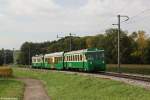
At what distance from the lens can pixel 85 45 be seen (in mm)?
154500

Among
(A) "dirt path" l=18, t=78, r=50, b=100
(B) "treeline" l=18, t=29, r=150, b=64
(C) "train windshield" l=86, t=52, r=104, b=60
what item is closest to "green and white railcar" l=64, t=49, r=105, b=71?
(C) "train windshield" l=86, t=52, r=104, b=60

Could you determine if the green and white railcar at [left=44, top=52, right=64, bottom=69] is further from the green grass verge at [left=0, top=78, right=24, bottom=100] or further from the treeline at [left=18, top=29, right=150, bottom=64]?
the treeline at [left=18, top=29, right=150, bottom=64]

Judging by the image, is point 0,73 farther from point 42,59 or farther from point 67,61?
point 42,59

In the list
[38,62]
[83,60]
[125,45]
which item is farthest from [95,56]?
[125,45]

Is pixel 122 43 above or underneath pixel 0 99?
above

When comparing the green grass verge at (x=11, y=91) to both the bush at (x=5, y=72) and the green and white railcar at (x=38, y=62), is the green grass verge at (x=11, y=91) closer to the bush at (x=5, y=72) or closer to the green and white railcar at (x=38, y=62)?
the bush at (x=5, y=72)

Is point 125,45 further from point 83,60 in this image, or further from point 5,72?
point 83,60

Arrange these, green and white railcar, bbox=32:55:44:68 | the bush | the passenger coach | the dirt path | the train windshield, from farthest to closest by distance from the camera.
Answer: green and white railcar, bbox=32:55:44:68 → the bush → the train windshield → the passenger coach → the dirt path

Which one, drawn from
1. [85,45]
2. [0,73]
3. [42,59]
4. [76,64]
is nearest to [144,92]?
[76,64]

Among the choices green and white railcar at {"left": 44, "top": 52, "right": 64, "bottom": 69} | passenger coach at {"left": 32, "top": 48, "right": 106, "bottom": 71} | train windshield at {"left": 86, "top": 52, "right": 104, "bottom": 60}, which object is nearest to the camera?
passenger coach at {"left": 32, "top": 48, "right": 106, "bottom": 71}

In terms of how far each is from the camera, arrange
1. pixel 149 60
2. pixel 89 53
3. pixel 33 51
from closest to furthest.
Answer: pixel 89 53, pixel 149 60, pixel 33 51

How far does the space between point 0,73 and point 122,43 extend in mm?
74767

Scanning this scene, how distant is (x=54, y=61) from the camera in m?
68.8

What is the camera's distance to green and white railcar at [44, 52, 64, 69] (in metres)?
63.1
